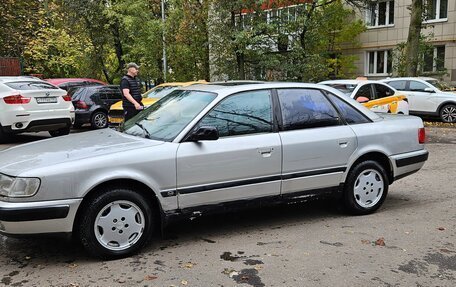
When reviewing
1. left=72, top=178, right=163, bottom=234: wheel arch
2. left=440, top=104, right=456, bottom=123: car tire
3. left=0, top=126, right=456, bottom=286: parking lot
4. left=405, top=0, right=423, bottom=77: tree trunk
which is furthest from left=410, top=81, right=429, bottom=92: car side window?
left=72, top=178, right=163, bottom=234: wheel arch

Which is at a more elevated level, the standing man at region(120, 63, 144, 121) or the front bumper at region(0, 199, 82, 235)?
the standing man at region(120, 63, 144, 121)

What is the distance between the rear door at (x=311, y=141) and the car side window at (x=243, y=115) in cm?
19

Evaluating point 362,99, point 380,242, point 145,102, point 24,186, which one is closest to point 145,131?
point 24,186

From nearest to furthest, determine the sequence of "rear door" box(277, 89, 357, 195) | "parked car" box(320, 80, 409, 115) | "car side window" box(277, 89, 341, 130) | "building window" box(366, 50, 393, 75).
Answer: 1. "rear door" box(277, 89, 357, 195)
2. "car side window" box(277, 89, 341, 130)
3. "parked car" box(320, 80, 409, 115)
4. "building window" box(366, 50, 393, 75)

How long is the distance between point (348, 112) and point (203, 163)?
2001 mm

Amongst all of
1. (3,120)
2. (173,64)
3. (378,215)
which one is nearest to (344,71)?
(173,64)

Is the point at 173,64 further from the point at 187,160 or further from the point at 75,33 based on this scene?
the point at 187,160

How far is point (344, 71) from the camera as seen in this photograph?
2970 centimetres

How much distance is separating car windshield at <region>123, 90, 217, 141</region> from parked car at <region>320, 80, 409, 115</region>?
7.48 metres

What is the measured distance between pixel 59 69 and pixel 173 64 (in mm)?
12795

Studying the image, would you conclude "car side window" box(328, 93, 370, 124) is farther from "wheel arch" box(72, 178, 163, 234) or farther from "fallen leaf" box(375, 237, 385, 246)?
"wheel arch" box(72, 178, 163, 234)

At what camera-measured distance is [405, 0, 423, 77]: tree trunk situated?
19375 mm

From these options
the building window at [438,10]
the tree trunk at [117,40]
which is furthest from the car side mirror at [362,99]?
the building window at [438,10]

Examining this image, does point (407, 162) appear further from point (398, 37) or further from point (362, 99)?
point (398, 37)
